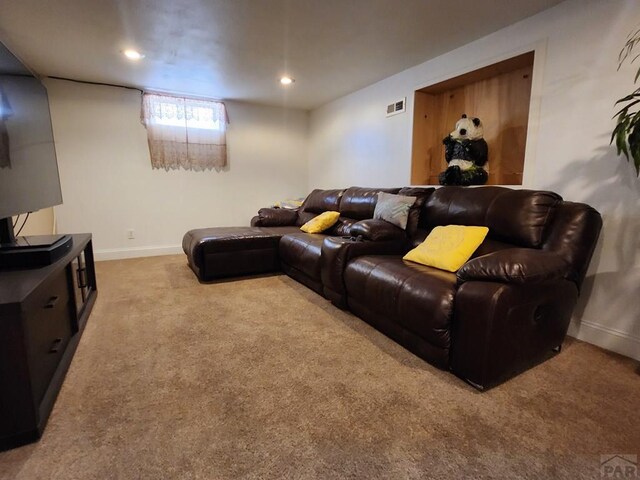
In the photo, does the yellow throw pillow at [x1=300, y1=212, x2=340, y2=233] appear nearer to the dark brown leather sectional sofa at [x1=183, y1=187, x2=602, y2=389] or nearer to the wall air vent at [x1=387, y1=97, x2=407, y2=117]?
the dark brown leather sectional sofa at [x1=183, y1=187, x2=602, y2=389]

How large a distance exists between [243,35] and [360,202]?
179 centimetres

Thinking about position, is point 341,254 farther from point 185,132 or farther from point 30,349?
point 185,132

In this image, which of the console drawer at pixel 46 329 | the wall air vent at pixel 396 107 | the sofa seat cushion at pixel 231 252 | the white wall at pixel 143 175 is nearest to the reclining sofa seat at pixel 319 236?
the sofa seat cushion at pixel 231 252

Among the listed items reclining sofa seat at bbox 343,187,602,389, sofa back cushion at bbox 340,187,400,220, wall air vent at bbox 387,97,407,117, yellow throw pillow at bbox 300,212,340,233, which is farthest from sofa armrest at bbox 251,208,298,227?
reclining sofa seat at bbox 343,187,602,389

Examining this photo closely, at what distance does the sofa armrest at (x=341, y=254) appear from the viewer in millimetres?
2361

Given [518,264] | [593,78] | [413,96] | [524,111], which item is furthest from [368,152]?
[518,264]

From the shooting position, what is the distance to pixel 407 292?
178 centimetres

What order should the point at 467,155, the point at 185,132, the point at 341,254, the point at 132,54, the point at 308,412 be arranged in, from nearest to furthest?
the point at 308,412 → the point at 341,254 → the point at 467,155 → the point at 132,54 → the point at 185,132

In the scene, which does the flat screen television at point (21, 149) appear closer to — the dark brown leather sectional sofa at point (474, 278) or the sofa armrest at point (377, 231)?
the dark brown leather sectional sofa at point (474, 278)

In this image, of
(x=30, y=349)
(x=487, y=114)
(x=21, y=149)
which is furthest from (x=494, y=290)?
(x=21, y=149)

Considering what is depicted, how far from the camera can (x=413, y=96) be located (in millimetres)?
3318

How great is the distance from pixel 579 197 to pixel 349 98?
3.02 metres

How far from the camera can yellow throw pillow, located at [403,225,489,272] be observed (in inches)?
78.5

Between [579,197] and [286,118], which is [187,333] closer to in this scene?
[579,197]
